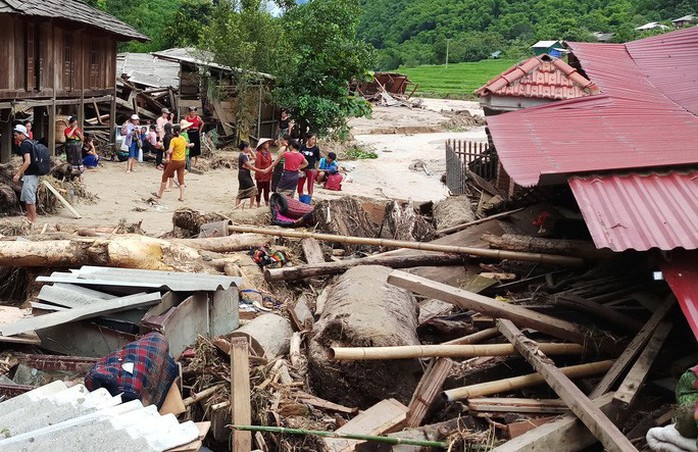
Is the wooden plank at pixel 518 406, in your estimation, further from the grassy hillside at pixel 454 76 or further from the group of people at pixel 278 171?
the grassy hillside at pixel 454 76

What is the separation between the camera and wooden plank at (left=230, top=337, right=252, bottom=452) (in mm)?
6141

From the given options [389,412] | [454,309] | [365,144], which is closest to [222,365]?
[389,412]

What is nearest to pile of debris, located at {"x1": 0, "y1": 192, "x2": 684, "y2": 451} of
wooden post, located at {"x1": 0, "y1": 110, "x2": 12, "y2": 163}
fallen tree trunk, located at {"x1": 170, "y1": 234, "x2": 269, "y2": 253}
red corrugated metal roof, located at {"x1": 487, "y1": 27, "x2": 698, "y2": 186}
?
fallen tree trunk, located at {"x1": 170, "y1": 234, "x2": 269, "y2": 253}

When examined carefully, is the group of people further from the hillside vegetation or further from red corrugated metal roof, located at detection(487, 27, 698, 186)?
the hillside vegetation

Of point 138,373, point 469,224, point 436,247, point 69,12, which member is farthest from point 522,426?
point 69,12

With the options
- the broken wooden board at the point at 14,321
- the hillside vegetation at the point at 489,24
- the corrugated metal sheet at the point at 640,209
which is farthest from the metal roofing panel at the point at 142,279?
the hillside vegetation at the point at 489,24

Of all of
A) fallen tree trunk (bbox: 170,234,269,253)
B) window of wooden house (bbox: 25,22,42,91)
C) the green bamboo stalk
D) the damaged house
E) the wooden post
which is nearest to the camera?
the green bamboo stalk

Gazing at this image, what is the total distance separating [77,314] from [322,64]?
68.5ft

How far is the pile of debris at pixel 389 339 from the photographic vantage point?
20.6ft

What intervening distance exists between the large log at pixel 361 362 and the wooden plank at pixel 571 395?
903 mm

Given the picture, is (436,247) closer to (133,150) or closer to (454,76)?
(133,150)

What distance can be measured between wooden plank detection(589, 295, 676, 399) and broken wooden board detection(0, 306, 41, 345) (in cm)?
487

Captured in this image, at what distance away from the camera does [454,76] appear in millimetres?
75688

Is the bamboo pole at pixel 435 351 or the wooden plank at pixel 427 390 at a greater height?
the bamboo pole at pixel 435 351
